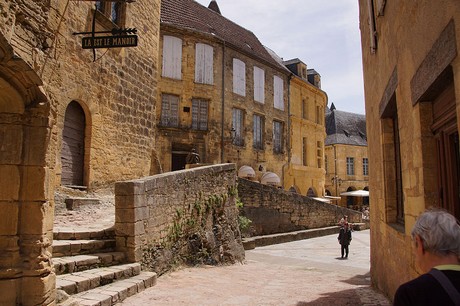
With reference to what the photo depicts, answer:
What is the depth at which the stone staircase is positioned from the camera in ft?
14.7

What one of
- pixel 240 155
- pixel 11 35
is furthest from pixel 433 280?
pixel 240 155

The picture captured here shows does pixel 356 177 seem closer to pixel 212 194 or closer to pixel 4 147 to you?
pixel 212 194

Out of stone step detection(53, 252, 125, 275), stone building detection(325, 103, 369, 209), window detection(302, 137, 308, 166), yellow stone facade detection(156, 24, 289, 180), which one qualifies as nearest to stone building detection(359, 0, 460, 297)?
stone step detection(53, 252, 125, 275)

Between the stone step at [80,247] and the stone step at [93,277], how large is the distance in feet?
1.37

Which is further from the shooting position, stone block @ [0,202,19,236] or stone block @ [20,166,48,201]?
stone block @ [20,166,48,201]

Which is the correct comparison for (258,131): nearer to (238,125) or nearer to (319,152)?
(238,125)

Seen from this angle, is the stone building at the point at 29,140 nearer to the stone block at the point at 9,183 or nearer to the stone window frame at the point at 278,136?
the stone block at the point at 9,183

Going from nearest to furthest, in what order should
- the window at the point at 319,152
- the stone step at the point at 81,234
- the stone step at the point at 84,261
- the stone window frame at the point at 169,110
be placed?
1. the stone step at the point at 84,261
2. the stone step at the point at 81,234
3. the stone window frame at the point at 169,110
4. the window at the point at 319,152

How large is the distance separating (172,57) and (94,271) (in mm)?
14173

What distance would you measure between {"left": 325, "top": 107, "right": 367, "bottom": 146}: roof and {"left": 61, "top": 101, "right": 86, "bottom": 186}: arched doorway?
29880 mm

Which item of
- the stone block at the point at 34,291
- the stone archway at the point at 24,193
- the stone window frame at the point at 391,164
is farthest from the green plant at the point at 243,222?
the stone block at the point at 34,291

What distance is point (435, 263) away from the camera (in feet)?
4.91

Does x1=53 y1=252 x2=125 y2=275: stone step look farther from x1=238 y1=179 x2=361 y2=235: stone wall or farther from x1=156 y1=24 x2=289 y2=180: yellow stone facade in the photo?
x1=156 y1=24 x2=289 y2=180: yellow stone facade

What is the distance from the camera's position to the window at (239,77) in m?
20.0
